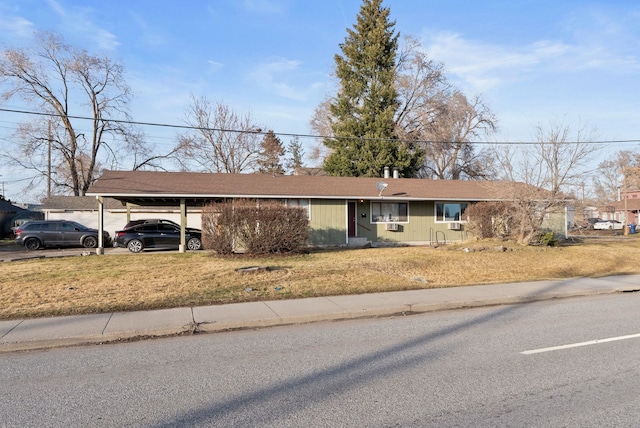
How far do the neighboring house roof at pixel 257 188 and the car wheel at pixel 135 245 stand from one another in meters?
1.97

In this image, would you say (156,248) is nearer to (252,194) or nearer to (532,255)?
(252,194)

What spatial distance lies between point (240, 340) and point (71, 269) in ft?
28.5

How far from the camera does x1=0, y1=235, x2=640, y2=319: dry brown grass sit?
922 cm

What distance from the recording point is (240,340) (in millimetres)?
6695

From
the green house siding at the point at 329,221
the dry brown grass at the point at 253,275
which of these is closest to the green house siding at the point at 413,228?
the green house siding at the point at 329,221

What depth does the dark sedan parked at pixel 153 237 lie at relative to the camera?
1977 centimetres

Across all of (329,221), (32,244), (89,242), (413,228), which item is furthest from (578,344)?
(32,244)

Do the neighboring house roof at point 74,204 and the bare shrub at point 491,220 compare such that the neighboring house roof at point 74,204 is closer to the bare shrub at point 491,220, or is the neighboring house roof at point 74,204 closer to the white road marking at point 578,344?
the bare shrub at point 491,220

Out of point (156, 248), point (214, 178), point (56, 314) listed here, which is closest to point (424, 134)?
point (214, 178)

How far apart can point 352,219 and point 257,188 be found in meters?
5.02

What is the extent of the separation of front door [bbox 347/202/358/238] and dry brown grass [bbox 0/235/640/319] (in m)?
5.44

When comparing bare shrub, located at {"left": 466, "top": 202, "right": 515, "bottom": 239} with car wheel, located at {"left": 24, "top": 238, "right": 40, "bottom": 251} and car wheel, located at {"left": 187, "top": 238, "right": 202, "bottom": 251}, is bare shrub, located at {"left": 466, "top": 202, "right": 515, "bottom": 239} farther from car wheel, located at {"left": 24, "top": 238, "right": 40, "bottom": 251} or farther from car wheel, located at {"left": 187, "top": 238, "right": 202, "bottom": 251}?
car wheel, located at {"left": 24, "top": 238, "right": 40, "bottom": 251}

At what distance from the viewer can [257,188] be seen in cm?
2169

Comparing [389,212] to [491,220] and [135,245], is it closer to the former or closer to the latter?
[491,220]
